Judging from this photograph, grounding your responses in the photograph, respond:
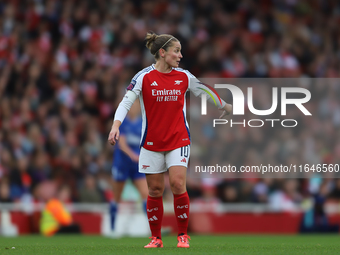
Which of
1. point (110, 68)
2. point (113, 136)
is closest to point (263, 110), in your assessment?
point (110, 68)

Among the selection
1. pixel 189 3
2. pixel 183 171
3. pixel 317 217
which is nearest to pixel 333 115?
pixel 317 217

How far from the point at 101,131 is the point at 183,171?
795 cm

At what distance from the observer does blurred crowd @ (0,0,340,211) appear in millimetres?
12234

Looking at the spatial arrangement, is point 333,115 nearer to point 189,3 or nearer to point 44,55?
point 189,3

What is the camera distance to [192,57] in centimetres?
1508

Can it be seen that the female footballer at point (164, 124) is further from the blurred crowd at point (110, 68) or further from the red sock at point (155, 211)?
the blurred crowd at point (110, 68)

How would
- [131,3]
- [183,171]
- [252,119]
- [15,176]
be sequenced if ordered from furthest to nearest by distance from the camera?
[131,3] < [252,119] < [15,176] < [183,171]

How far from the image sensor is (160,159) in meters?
6.09

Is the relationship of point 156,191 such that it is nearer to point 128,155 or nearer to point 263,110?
point 128,155

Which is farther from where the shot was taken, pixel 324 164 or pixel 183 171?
pixel 324 164

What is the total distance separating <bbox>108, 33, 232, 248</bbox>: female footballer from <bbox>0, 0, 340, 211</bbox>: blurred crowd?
5.99 m

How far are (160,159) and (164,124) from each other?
0.34 meters

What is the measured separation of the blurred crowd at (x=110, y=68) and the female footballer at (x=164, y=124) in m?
5.99

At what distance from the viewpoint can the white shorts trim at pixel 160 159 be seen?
6031 millimetres
